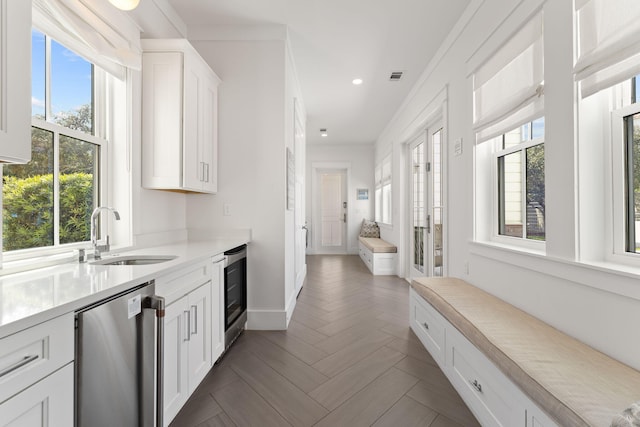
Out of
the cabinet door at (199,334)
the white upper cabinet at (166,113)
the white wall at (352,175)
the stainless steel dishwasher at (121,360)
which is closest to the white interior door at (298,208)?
the white upper cabinet at (166,113)

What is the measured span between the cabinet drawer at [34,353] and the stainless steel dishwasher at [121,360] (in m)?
0.06

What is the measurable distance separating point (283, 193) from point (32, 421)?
2.17m

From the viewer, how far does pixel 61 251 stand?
160cm

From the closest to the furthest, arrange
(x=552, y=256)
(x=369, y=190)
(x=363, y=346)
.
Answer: (x=552, y=256) < (x=363, y=346) < (x=369, y=190)

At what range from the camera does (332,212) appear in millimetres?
7695

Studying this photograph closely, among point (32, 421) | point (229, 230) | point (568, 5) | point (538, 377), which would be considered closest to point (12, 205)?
point (32, 421)

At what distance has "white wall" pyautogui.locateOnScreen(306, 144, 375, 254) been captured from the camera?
752cm

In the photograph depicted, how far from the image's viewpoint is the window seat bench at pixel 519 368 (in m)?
0.94

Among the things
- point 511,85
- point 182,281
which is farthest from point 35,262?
point 511,85

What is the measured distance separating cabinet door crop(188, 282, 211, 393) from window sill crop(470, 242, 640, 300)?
6.59 ft

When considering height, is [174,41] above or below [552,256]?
above

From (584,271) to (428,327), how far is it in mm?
1223

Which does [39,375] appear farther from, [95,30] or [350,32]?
[350,32]

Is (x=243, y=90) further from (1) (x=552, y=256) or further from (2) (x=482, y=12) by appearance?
(1) (x=552, y=256)
